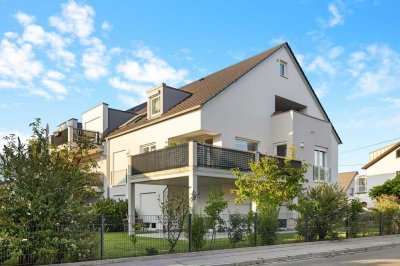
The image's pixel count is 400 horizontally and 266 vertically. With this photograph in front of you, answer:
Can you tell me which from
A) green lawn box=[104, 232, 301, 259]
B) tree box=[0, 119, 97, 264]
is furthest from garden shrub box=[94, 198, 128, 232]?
tree box=[0, 119, 97, 264]

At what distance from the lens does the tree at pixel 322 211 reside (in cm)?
1770

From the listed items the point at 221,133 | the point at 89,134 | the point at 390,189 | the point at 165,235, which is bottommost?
the point at 165,235

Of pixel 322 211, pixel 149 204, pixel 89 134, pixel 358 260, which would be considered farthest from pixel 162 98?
pixel 358 260

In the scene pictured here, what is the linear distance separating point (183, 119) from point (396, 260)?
13246 mm

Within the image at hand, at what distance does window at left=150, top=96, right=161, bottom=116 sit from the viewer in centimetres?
2653

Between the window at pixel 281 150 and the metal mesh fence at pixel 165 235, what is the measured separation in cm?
677

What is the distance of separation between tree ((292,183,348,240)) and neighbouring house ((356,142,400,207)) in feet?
100

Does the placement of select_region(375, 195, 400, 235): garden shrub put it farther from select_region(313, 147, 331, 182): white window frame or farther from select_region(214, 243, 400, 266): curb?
select_region(313, 147, 331, 182): white window frame

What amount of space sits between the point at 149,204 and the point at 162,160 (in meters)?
6.40

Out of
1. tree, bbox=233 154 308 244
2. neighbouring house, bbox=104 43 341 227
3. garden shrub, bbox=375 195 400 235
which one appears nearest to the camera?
tree, bbox=233 154 308 244

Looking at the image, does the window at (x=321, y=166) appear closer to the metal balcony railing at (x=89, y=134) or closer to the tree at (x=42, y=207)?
the metal balcony railing at (x=89, y=134)

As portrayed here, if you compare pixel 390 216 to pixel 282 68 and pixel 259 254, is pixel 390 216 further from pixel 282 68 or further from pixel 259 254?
pixel 282 68

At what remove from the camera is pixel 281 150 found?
26125 millimetres

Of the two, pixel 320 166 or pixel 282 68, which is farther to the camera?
pixel 282 68
